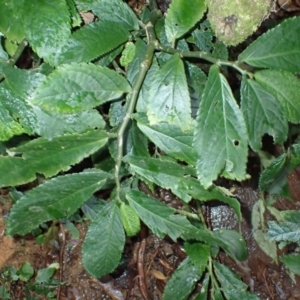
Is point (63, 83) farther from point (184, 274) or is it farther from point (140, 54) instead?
point (184, 274)

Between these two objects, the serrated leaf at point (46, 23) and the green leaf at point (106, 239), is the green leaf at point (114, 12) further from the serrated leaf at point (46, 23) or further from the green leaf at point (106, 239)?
the green leaf at point (106, 239)

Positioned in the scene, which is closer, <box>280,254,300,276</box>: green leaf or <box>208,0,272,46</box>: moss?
<box>208,0,272,46</box>: moss

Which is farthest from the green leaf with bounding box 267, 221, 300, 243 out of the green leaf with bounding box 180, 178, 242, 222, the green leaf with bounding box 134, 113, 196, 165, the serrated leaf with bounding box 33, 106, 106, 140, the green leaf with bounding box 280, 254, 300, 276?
the serrated leaf with bounding box 33, 106, 106, 140

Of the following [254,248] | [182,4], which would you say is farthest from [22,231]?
[254,248]

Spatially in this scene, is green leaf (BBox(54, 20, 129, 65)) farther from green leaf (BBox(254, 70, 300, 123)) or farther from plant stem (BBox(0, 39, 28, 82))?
green leaf (BBox(254, 70, 300, 123))

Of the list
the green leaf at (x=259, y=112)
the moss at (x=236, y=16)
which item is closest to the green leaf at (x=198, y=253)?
the green leaf at (x=259, y=112)
